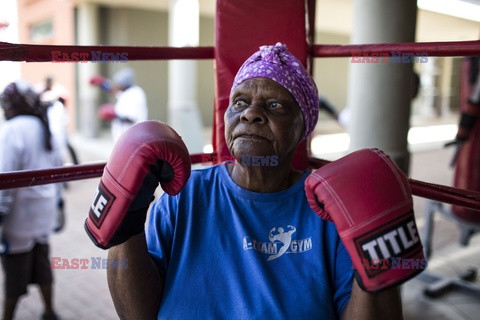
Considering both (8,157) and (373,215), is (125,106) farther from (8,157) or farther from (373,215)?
(373,215)

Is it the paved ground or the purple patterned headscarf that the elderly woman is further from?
the paved ground

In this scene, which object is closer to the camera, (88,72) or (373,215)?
(373,215)

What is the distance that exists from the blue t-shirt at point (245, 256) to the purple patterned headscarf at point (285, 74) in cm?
Answer: 25

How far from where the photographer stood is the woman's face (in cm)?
123

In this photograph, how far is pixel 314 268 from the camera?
1210 millimetres

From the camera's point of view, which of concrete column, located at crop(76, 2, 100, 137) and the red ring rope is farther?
concrete column, located at crop(76, 2, 100, 137)

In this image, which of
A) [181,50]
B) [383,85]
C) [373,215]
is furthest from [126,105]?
[373,215]

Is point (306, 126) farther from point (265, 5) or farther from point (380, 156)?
point (265, 5)

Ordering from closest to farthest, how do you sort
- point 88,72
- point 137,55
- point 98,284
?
point 137,55
point 98,284
point 88,72

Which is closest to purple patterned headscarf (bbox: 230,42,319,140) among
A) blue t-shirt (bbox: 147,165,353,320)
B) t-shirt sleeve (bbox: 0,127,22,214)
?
blue t-shirt (bbox: 147,165,353,320)

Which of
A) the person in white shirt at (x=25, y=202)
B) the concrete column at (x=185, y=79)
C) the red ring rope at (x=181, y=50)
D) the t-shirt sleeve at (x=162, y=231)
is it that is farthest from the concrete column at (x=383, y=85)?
the concrete column at (x=185, y=79)

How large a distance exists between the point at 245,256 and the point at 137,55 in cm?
78

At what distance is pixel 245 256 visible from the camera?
3.98 feet

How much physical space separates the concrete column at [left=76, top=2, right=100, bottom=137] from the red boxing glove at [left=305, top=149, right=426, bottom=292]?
1022 centimetres
